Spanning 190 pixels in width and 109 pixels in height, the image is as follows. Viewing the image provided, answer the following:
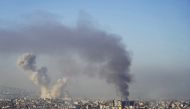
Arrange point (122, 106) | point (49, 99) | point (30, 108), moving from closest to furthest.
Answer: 1. point (122, 106)
2. point (30, 108)
3. point (49, 99)

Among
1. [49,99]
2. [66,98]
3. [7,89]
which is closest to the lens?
[49,99]

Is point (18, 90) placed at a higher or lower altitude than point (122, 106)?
higher

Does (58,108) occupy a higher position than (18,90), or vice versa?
(18,90)

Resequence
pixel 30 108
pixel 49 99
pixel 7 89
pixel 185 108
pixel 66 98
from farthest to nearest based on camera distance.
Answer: pixel 7 89 → pixel 66 98 → pixel 49 99 → pixel 30 108 → pixel 185 108

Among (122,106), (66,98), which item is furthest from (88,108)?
(66,98)

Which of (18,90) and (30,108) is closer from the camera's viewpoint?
(30,108)

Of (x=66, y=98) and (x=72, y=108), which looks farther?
(x=66, y=98)

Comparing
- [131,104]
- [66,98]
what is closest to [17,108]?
[131,104]

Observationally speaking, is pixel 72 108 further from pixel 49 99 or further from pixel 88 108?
pixel 49 99

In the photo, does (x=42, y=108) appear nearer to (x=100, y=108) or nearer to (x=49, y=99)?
(x=100, y=108)
